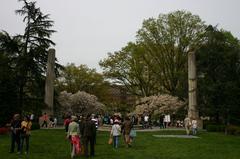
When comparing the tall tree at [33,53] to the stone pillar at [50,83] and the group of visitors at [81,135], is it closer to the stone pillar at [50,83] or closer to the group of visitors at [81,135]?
the stone pillar at [50,83]

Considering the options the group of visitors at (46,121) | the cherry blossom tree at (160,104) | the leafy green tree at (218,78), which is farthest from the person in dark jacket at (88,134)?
the cherry blossom tree at (160,104)

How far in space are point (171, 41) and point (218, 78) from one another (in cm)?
1402

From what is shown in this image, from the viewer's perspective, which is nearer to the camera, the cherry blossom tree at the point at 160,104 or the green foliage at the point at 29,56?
A: the green foliage at the point at 29,56

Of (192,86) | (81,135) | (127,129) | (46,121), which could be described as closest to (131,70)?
(192,86)

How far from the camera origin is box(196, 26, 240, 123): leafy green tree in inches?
1841

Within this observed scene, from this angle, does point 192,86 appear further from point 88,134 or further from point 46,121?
point 88,134

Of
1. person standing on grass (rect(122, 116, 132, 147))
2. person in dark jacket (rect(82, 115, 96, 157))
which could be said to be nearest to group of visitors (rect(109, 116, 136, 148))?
person standing on grass (rect(122, 116, 132, 147))

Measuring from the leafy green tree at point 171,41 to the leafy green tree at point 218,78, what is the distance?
9.56 metres

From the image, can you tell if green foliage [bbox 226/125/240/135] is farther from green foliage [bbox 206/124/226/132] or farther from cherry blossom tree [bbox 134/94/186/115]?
cherry blossom tree [bbox 134/94/186/115]

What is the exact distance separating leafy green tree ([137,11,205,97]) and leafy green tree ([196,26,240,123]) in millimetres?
9557

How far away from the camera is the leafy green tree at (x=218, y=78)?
1841 inches

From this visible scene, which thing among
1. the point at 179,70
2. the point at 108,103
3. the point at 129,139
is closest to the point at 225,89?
the point at 179,70

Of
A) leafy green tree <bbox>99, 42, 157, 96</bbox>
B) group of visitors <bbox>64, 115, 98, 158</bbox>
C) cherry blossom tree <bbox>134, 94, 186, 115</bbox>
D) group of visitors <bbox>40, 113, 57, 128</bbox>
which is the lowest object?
group of visitors <bbox>64, 115, 98, 158</bbox>

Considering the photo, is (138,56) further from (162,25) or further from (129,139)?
(129,139)
